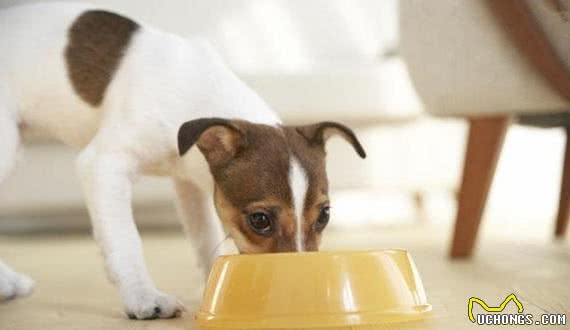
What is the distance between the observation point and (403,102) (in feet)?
14.1

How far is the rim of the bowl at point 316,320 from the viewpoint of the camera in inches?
63.7

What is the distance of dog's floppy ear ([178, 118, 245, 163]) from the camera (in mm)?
1812

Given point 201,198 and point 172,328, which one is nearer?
point 172,328

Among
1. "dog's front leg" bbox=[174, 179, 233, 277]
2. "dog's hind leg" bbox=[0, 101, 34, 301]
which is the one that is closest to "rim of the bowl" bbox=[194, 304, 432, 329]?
"dog's front leg" bbox=[174, 179, 233, 277]

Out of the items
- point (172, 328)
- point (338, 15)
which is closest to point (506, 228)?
point (338, 15)

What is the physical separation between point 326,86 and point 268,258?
2659 mm

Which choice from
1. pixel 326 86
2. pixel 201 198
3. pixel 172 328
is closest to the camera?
pixel 172 328

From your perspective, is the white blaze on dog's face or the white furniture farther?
the white furniture

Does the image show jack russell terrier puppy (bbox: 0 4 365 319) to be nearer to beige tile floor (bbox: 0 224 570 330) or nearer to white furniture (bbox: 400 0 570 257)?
A: beige tile floor (bbox: 0 224 570 330)

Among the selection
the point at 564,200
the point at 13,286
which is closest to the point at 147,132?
the point at 13,286

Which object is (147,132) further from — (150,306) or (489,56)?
(489,56)

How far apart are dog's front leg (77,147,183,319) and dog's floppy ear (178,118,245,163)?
8.3 inches

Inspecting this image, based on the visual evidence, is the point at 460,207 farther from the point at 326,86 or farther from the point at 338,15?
the point at 338,15

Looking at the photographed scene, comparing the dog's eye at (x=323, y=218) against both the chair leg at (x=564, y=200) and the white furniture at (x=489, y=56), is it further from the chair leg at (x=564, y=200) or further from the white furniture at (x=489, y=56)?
the chair leg at (x=564, y=200)
